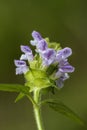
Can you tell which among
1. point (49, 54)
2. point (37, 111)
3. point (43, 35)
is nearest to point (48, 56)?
point (49, 54)

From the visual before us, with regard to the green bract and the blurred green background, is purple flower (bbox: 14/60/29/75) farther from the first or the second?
the blurred green background

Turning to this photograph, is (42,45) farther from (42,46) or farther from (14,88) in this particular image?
(14,88)

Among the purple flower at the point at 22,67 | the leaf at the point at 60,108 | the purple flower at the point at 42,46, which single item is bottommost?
the leaf at the point at 60,108

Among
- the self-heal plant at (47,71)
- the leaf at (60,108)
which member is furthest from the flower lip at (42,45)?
the leaf at (60,108)

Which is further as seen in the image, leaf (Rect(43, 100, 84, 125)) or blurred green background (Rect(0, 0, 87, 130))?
blurred green background (Rect(0, 0, 87, 130))

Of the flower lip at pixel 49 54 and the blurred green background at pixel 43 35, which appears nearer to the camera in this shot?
the flower lip at pixel 49 54

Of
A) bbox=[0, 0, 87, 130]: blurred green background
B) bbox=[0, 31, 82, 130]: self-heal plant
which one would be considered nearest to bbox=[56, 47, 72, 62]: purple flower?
bbox=[0, 31, 82, 130]: self-heal plant

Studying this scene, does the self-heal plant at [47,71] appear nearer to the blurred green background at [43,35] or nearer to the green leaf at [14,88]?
the green leaf at [14,88]
